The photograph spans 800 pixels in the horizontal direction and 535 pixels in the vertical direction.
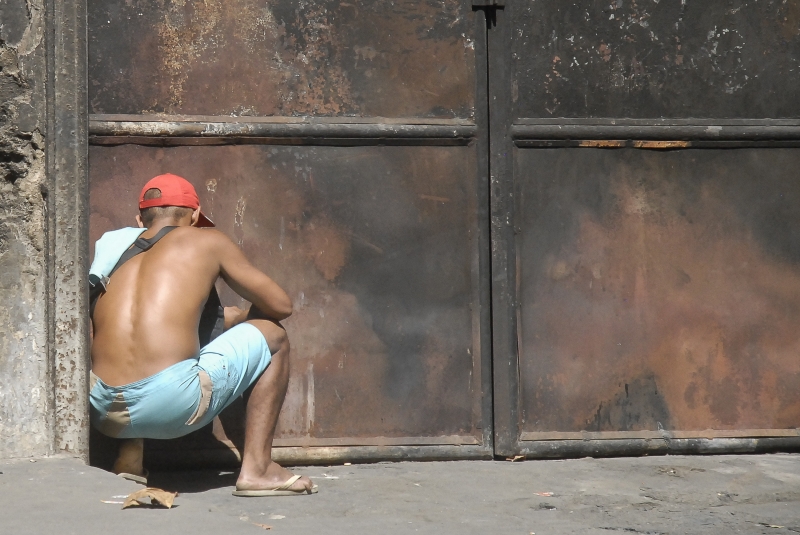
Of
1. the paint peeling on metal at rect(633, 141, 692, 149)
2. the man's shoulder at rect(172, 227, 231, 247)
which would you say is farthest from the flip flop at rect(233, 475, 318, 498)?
the paint peeling on metal at rect(633, 141, 692, 149)

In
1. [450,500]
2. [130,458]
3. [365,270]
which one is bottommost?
[450,500]

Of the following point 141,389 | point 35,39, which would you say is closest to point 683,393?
point 141,389

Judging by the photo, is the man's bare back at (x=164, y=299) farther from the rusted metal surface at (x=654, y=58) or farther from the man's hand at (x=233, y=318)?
the rusted metal surface at (x=654, y=58)

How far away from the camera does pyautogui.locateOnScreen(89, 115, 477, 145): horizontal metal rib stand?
3.98m

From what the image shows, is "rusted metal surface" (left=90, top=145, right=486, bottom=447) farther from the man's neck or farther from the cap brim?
the man's neck

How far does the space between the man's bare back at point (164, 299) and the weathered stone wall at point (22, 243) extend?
22cm

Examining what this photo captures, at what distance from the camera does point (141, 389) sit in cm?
344

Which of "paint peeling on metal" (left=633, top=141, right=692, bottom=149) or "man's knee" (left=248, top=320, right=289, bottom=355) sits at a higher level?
"paint peeling on metal" (left=633, top=141, right=692, bottom=149)

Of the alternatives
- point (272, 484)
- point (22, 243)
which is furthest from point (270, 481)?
point (22, 243)

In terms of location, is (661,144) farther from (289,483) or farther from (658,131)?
(289,483)

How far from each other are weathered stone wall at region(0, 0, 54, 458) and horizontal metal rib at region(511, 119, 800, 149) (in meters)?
1.86

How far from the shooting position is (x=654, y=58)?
167 inches

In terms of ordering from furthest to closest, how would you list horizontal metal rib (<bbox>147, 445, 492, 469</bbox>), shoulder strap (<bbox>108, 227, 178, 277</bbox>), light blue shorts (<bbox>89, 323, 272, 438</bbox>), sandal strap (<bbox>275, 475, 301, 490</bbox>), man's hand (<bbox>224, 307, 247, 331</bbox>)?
1. horizontal metal rib (<bbox>147, 445, 492, 469</bbox>)
2. man's hand (<bbox>224, 307, 247, 331</bbox>)
3. shoulder strap (<bbox>108, 227, 178, 277</bbox>)
4. sandal strap (<bbox>275, 475, 301, 490</bbox>)
5. light blue shorts (<bbox>89, 323, 272, 438</bbox>)

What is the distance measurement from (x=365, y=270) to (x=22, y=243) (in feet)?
4.31
